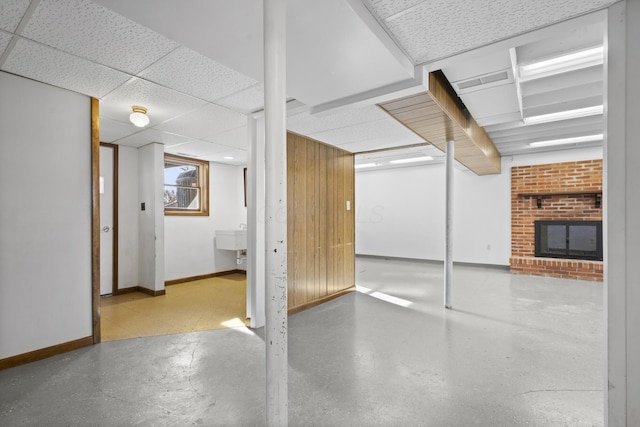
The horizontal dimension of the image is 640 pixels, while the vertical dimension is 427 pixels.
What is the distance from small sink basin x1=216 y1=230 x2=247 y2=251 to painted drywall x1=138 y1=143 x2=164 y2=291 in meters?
1.28

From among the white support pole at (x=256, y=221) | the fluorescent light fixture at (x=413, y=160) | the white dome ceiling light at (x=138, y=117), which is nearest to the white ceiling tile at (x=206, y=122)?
the white support pole at (x=256, y=221)

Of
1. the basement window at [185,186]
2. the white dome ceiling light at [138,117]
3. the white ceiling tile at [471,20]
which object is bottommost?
the basement window at [185,186]

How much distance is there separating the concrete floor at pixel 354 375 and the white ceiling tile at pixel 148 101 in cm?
239

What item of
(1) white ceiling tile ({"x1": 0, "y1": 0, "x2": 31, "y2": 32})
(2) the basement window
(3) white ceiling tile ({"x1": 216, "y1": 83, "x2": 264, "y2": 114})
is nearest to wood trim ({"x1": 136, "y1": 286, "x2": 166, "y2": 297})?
(2) the basement window

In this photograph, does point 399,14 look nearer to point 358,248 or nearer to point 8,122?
point 8,122

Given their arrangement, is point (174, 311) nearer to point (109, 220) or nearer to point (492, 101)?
point (109, 220)

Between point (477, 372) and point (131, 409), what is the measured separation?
2457 millimetres

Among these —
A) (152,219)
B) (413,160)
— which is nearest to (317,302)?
(152,219)

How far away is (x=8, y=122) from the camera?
2488mm

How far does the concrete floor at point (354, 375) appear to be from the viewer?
6.05ft

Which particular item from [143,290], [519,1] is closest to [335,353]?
[519,1]

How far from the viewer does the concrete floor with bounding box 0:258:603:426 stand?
1844 mm

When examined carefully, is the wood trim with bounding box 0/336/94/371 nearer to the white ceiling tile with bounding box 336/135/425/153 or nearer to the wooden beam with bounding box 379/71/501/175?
the wooden beam with bounding box 379/71/501/175
